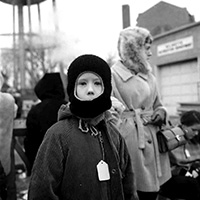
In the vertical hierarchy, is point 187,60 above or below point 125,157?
above

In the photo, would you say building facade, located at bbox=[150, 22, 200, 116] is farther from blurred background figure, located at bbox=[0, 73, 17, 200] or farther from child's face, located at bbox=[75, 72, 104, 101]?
child's face, located at bbox=[75, 72, 104, 101]

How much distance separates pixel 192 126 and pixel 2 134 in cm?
198

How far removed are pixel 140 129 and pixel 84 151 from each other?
3.09 feet

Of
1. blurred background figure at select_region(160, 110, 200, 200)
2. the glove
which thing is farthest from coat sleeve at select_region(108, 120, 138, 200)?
blurred background figure at select_region(160, 110, 200, 200)

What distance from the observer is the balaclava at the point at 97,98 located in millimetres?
1715

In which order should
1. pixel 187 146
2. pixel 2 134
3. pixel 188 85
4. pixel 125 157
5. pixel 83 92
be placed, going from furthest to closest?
pixel 188 85 → pixel 187 146 → pixel 2 134 → pixel 125 157 → pixel 83 92

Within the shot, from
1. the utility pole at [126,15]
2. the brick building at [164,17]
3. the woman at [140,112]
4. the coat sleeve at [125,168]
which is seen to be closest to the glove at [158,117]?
the woman at [140,112]

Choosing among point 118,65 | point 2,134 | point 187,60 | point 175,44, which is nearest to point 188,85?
point 187,60

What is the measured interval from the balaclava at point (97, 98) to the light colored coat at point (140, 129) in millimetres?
770

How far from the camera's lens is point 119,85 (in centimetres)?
261

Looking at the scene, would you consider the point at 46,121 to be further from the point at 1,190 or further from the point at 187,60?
the point at 187,60

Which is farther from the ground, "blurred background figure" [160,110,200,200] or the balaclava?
the balaclava

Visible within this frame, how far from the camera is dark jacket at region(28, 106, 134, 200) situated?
1.59 metres

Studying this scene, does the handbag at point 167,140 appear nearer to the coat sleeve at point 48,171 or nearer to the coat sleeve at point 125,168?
the coat sleeve at point 125,168
